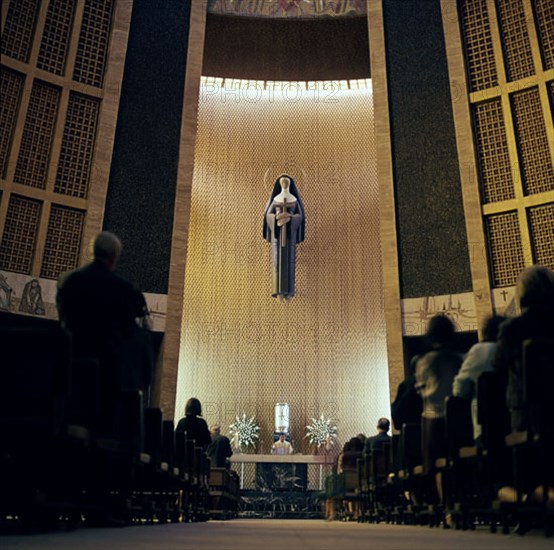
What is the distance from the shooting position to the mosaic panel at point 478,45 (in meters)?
11.5

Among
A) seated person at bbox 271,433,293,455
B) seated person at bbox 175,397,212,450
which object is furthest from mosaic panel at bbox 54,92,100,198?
seated person at bbox 175,397,212,450

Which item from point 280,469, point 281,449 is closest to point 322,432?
point 281,449

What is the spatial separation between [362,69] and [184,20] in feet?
13.7

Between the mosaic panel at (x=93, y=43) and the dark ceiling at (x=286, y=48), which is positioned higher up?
the dark ceiling at (x=286, y=48)

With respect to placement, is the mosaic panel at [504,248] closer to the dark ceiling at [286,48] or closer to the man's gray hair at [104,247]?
the dark ceiling at [286,48]

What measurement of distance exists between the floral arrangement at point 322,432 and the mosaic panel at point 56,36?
24.6 ft

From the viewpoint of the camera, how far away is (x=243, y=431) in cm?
1355

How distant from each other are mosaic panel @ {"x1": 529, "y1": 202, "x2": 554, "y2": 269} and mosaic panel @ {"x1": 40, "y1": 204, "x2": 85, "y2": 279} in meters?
6.71

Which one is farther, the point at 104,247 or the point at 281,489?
the point at 281,489

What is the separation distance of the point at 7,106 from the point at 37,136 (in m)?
0.59

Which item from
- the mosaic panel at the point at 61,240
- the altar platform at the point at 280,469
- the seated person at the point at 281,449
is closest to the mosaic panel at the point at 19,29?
the mosaic panel at the point at 61,240

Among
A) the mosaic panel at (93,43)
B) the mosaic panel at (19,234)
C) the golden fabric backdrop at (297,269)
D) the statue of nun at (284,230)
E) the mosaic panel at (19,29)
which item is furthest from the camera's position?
the golden fabric backdrop at (297,269)

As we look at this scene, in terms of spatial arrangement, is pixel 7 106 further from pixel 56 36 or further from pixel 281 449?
pixel 281 449

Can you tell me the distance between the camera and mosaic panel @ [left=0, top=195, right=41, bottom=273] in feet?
34.4
